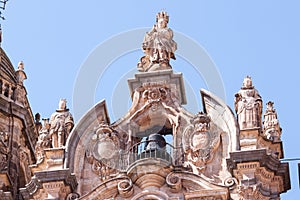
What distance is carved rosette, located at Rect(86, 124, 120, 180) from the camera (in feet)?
118

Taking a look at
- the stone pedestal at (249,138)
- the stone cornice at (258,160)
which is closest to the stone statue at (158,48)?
the stone pedestal at (249,138)

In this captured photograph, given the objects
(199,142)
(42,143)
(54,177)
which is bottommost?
(54,177)

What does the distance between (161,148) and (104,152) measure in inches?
55.4

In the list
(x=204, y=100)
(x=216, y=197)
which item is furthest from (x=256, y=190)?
(x=204, y=100)

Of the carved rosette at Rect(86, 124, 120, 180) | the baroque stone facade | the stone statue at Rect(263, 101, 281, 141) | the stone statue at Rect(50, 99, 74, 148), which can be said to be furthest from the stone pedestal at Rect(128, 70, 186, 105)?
the stone statue at Rect(263, 101, 281, 141)

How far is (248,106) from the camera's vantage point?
119 ft

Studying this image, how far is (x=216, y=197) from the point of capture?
114 ft

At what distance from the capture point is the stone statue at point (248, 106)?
118ft

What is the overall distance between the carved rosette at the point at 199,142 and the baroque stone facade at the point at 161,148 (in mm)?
24

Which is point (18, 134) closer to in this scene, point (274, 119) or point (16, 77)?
point (16, 77)

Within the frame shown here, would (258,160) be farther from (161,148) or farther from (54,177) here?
(54,177)


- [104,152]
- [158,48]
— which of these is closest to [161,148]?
[104,152]

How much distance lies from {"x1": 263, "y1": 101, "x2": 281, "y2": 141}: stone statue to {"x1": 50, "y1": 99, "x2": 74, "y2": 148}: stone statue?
15.9ft

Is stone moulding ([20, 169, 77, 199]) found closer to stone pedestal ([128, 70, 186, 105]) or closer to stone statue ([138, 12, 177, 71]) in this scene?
stone pedestal ([128, 70, 186, 105])
